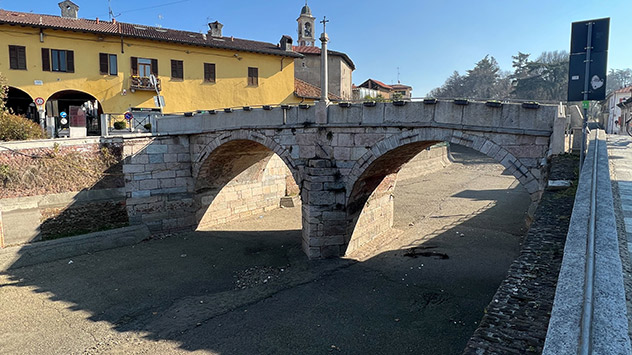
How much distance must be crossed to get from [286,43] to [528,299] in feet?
93.8

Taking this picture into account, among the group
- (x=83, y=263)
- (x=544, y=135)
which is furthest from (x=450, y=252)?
(x=83, y=263)

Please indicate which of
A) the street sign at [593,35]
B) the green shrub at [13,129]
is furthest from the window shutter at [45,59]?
the street sign at [593,35]

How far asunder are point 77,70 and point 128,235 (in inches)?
462

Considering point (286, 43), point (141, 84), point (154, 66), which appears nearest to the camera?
point (141, 84)

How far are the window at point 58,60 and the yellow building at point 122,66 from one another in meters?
0.05

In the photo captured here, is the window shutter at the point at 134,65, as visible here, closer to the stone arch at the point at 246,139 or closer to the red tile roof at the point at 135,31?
the red tile roof at the point at 135,31

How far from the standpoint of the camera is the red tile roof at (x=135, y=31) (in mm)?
20531

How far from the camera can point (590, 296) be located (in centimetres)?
240

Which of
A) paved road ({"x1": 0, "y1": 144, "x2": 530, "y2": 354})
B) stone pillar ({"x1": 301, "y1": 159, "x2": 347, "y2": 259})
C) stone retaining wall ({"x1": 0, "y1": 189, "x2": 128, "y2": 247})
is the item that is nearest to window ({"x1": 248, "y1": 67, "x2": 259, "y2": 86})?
paved road ({"x1": 0, "y1": 144, "x2": 530, "y2": 354})

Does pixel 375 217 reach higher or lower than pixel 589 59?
lower

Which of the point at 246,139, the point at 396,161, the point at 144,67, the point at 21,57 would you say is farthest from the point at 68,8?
the point at 396,161

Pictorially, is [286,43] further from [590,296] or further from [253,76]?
[590,296]

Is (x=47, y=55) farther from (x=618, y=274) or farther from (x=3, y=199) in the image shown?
(x=618, y=274)

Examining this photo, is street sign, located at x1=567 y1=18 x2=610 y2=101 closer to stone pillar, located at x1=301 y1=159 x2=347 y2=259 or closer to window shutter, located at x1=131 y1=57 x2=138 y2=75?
stone pillar, located at x1=301 y1=159 x2=347 y2=259
